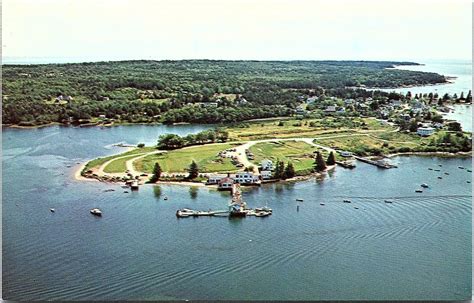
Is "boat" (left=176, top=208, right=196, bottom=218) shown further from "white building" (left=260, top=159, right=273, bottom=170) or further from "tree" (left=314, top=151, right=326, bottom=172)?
"tree" (left=314, top=151, right=326, bottom=172)

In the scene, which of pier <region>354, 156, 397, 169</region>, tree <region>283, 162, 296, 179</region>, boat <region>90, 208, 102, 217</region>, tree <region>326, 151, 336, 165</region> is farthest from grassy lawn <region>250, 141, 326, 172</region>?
boat <region>90, 208, 102, 217</region>

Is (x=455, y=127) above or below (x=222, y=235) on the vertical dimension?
above

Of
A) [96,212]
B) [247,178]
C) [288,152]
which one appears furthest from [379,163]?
[96,212]

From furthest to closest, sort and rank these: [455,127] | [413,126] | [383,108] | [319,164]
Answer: [383,108] < [413,126] < [319,164] < [455,127]

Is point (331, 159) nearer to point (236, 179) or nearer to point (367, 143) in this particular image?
point (367, 143)

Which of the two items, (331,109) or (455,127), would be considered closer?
(455,127)

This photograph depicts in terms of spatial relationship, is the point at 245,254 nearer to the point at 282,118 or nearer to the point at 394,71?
the point at 282,118
